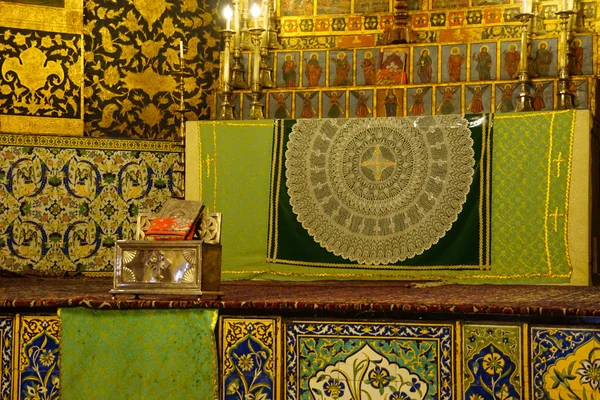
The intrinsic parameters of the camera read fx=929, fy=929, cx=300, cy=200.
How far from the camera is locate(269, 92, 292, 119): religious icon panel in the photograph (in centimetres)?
624

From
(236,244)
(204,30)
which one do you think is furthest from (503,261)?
(204,30)

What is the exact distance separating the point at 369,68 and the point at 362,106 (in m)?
0.35

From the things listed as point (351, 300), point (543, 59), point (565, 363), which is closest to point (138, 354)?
point (351, 300)

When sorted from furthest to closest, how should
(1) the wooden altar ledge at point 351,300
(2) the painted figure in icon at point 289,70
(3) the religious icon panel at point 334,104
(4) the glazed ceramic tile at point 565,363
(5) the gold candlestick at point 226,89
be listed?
(2) the painted figure in icon at point 289,70, (3) the religious icon panel at point 334,104, (5) the gold candlestick at point 226,89, (1) the wooden altar ledge at point 351,300, (4) the glazed ceramic tile at point 565,363

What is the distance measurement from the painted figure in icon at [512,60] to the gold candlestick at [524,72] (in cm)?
40

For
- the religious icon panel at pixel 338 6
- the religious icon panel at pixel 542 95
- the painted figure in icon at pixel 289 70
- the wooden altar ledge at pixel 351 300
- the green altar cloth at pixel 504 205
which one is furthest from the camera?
the religious icon panel at pixel 338 6

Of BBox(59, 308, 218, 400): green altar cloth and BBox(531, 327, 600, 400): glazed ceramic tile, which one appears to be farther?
BBox(59, 308, 218, 400): green altar cloth

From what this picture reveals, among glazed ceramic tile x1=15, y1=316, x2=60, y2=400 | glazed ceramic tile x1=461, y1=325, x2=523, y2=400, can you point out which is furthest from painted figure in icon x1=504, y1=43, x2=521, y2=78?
glazed ceramic tile x1=15, y1=316, x2=60, y2=400

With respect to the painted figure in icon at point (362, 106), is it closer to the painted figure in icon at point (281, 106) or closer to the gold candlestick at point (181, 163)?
the painted figure in icon at point (281, 106)

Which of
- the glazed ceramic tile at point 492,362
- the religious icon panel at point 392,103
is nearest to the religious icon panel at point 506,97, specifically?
the religious icon panel at point 392,103

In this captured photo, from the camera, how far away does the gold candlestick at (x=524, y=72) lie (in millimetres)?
5293

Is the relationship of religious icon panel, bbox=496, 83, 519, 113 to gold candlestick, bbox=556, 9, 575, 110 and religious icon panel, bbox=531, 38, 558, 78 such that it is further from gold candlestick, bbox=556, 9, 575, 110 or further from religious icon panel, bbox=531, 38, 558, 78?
gold candlestick, bbox=556, 9, 575, 110

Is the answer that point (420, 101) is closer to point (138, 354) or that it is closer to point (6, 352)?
point (138, 354)

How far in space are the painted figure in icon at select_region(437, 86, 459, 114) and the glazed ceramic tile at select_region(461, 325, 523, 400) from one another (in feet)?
8.71
